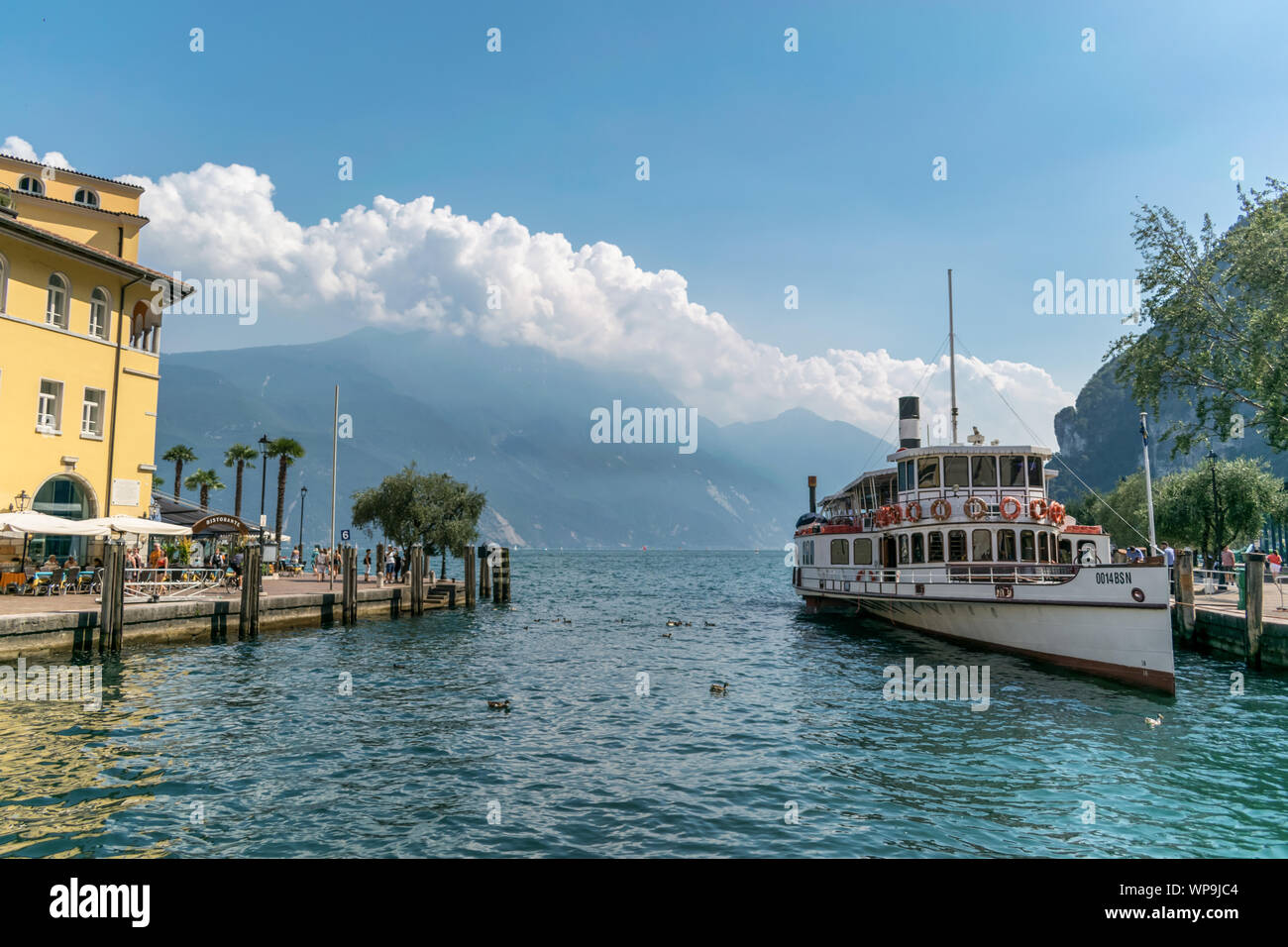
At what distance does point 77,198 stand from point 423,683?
35.0 metres

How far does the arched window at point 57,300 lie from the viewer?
3102 centimetres

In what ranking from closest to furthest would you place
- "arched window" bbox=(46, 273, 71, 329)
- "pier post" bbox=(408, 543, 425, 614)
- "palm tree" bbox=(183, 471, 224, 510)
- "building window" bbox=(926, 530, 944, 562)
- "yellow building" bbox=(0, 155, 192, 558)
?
"building window" bbox=(926, 530, 944, 562), "yellow building" bbox=(0, 155, 192, 558), "arched window" bbox=(46, 273, 71, 329), "pier post" bbox=(408, 543, 425, 614), "palm tree" bbox=(183, 471, 224, 510)

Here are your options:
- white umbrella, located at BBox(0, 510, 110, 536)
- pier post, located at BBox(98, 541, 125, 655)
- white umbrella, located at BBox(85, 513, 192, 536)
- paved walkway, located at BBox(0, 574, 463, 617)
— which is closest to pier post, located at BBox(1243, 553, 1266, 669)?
pier post, located at BBox(98, 541, 125, 655)

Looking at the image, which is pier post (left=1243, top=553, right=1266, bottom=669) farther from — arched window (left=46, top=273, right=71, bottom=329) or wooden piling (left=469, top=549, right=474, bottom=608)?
arched window (left=46, top=273, right=71, bottom=329)

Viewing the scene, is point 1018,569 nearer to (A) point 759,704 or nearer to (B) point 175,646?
(A) point 759,704

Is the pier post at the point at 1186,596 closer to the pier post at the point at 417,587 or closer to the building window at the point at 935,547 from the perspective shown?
the building window at the point at 935,547

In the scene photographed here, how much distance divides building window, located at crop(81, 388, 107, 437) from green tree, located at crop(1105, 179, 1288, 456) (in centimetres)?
4501

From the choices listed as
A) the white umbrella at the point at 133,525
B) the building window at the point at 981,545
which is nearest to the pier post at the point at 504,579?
the white umbrella at the point at 133,525

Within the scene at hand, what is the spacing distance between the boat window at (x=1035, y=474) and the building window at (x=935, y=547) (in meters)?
3.92

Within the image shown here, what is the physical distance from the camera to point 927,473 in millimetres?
29438

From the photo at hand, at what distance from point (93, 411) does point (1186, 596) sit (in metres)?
45.4

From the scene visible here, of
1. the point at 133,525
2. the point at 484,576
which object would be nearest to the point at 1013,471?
the point at 133,525

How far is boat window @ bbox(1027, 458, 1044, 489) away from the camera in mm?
28594
